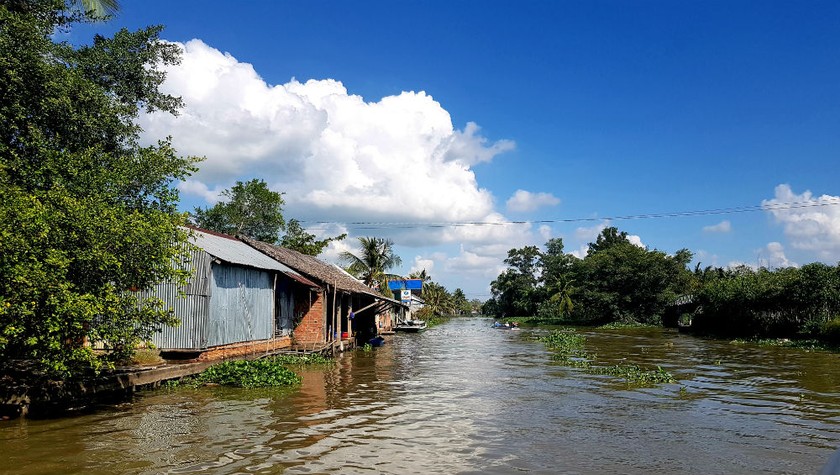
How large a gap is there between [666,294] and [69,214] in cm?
5864

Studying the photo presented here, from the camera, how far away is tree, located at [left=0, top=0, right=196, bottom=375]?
939 cm

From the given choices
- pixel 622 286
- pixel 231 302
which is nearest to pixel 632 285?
pixel 622 286

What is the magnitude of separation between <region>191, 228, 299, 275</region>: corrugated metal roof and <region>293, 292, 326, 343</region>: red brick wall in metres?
1.83

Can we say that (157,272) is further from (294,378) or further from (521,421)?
(521,421)

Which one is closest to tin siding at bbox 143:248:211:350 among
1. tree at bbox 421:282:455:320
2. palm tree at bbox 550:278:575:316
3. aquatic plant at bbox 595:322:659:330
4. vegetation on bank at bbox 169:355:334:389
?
vegetation on bank at bbox 169:355:334:389

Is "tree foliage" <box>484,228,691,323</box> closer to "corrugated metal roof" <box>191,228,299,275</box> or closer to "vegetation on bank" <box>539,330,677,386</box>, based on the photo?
"vegetation on bank" <box>539,330,677,386</box>

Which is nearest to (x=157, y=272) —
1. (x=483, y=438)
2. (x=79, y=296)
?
(x=79, y=296)

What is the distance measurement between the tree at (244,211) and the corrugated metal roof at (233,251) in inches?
649

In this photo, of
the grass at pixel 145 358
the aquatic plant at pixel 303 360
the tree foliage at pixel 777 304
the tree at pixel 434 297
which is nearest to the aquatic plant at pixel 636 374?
the aquatic plant at pixel 303 360

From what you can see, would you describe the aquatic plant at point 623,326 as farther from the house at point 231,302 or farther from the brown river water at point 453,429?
the house at point 231,302

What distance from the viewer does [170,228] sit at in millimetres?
11547

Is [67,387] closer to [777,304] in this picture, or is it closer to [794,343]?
[794,343]

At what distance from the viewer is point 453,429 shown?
1098cm

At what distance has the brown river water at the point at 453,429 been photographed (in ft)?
27.9
